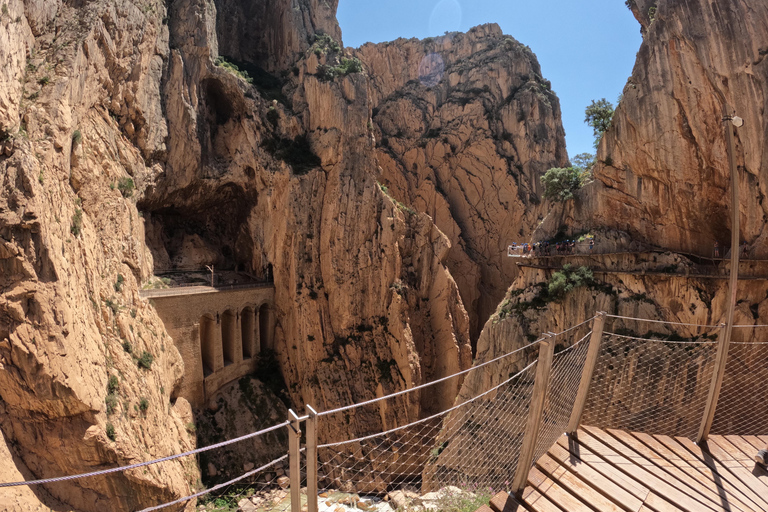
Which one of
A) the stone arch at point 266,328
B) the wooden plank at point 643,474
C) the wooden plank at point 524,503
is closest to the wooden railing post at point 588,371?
the wooden plank at point 643,474

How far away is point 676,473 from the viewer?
5.74 metres

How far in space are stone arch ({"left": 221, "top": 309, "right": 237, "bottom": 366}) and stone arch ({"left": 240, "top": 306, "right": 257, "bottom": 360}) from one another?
933mm

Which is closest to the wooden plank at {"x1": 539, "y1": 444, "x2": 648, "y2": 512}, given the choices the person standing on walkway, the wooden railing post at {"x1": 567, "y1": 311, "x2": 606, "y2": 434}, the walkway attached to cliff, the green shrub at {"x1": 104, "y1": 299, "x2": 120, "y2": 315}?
the wooden railing post at {"x1": 567, "y1": 311, "x2": 606, "y2": 434}

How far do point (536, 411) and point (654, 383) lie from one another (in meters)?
13.4

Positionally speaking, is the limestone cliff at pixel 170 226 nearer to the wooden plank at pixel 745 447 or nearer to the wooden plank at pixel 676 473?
the wooden plank at pixel 676 473

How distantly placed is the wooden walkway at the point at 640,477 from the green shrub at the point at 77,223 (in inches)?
691

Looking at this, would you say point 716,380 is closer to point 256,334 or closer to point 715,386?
point 715,386

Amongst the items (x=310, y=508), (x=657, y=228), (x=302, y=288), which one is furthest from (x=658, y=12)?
(x=302, y=288)

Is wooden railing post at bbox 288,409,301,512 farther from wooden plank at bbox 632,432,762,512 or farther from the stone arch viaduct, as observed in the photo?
the stone arch viaduct

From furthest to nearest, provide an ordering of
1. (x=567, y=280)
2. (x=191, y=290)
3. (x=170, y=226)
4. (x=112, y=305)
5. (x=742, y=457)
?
(x=170, y=226), (x=191, y=290), (x=567, y=280), (x=112, y=305), (x=742, y=457)

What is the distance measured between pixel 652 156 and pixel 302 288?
20.7 meters

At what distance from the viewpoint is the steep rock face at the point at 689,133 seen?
13.9 m

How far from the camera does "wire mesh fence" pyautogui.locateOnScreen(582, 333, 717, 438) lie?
1394 cm

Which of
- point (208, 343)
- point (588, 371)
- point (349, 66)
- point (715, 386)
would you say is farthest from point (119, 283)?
point (349, 66)
